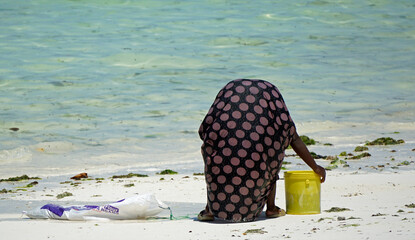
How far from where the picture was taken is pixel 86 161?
9.80 m

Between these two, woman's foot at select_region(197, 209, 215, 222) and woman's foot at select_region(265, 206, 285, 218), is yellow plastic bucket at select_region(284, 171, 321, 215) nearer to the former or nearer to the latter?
woman's foot at select_region(265, 206, 285, 218)

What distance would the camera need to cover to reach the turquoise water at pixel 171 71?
35.7 ft

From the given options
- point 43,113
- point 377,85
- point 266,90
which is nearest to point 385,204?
point 266,90

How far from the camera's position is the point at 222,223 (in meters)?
4.78

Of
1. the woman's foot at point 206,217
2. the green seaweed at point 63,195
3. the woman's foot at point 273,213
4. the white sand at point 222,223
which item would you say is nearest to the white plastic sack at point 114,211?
the white sand at point 222,223

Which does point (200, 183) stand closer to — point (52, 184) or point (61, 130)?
point (52, 184)

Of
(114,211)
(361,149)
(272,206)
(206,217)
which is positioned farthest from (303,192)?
(361,149)

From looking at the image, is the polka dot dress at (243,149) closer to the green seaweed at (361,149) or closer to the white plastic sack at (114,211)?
the white plastic sack at (114,211)

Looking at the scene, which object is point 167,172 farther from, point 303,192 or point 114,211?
point 303,192

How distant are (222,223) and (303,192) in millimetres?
621

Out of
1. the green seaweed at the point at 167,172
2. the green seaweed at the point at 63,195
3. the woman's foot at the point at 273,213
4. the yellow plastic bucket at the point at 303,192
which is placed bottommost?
the green seaweed at the point at 167,172

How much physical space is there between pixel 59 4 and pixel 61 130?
11984 mm

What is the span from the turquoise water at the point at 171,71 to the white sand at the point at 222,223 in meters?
1.97

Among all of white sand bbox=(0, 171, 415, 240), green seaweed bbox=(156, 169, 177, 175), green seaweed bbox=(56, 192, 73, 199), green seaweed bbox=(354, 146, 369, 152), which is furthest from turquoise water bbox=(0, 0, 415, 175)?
green seaweed bbox=(56, 192, 73, 199)
